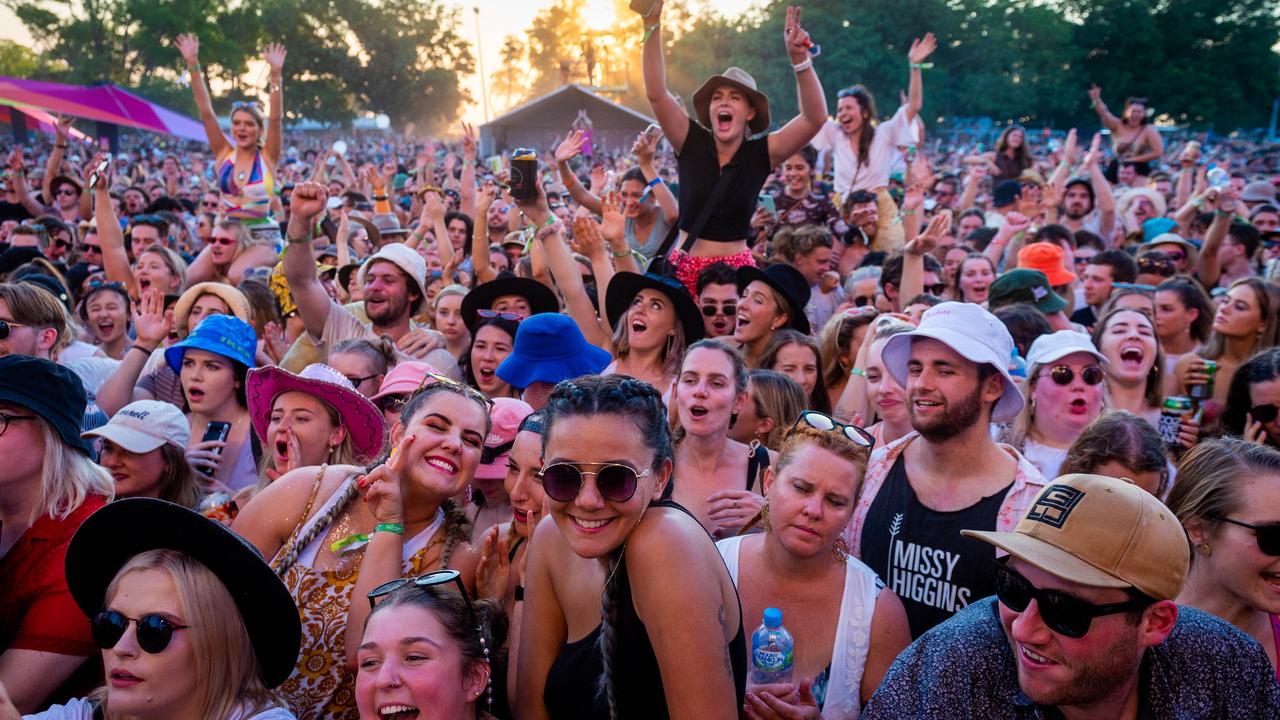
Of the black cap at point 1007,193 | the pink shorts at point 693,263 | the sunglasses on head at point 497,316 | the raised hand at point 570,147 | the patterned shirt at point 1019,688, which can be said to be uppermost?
the raised hand at point 570,147

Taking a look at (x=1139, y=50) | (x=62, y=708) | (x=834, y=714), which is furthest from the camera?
(x=1139, y=50)

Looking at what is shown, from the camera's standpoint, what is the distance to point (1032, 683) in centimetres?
209

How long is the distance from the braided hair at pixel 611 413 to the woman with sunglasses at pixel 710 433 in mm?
1404

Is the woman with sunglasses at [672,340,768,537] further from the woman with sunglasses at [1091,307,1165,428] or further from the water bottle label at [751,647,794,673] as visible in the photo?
the woman with sunglasses at [1091,307,1165,428]

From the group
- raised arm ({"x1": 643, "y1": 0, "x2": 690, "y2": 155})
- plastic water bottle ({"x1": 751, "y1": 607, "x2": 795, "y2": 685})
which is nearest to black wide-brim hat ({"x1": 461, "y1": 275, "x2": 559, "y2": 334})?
raised arm ({"x1": 643, "y1": 0, "x2": 690, "y2": 155})

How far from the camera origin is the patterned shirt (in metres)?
2.16

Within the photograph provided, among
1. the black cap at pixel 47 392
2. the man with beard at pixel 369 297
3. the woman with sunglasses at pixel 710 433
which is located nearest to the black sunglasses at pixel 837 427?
the woman with sunglasses at pixel 710 433

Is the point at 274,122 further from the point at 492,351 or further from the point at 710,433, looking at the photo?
the point at 710,433

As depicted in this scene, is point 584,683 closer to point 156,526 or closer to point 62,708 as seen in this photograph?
point 156,526

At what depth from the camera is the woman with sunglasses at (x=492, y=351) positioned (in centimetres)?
488

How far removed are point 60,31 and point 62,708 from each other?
225ft

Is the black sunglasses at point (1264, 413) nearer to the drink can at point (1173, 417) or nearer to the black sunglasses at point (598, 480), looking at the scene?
the drink can at point (1173, 417)

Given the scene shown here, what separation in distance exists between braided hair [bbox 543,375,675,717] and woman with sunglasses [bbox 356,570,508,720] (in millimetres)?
462

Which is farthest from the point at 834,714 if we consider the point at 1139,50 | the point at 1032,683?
the point at 1139,50
